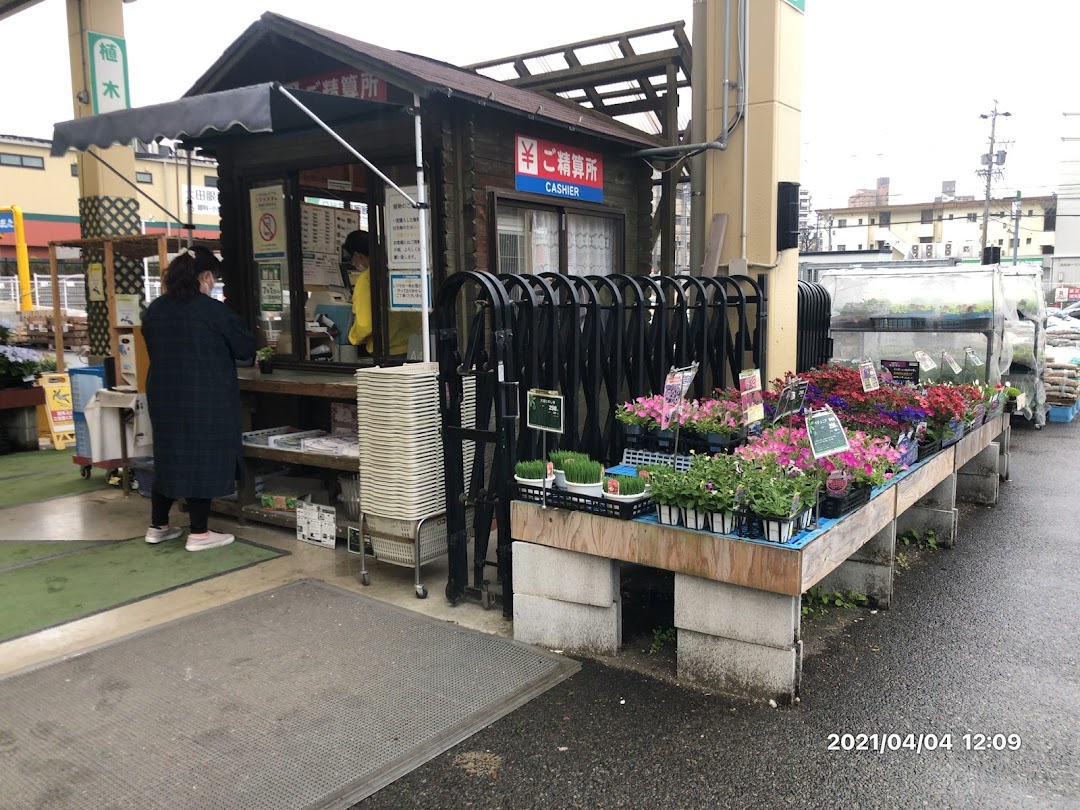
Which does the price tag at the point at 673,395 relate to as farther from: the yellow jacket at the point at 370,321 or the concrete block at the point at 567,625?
the yellow jacket at the point at 370,321

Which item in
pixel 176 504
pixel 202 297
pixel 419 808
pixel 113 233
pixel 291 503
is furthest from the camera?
pixel 113 233

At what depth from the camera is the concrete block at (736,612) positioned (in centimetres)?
362

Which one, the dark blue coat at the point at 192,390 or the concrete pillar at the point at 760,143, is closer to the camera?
the dark blue coat at the point at 192,390

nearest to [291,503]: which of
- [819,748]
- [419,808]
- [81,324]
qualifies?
[419,808]

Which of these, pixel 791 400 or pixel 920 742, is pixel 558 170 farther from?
pixel 920 742

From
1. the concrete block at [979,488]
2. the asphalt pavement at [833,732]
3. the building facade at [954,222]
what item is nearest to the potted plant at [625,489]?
the asphalt pavement at [833,732]

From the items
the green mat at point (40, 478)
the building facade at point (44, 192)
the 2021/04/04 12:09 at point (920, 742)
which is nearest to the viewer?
the 2021/04/04 12:09 at point (920, 742)

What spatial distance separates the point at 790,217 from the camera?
686 cm

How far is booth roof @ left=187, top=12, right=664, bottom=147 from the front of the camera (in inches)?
212

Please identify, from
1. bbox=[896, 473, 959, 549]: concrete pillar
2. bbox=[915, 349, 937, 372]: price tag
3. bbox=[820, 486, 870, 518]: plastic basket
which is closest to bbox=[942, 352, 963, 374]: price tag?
bbox=[915, 349, 937, 372]: price tag

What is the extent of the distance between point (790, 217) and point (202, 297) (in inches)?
183

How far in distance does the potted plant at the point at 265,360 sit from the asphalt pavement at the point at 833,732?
13.2 ft

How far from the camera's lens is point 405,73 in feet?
17.4

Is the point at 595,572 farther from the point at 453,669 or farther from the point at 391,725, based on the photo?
the point at 391,725
